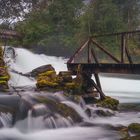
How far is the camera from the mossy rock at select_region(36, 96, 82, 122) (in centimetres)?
1728

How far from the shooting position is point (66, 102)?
18.8 meters

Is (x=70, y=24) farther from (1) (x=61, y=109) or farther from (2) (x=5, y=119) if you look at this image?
(2) (x=5, y=119)

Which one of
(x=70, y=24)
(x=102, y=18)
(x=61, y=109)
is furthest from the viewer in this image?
(x=70, y=24)

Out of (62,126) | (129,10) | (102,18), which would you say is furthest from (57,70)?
(129,10)

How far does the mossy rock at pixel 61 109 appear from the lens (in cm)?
1728

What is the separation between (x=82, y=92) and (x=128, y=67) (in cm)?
309

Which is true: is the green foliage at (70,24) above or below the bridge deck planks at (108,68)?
above

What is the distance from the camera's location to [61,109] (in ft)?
57.6

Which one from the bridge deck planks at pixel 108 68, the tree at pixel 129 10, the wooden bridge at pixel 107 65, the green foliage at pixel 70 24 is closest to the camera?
the bridge deck planks at pixel 108 68

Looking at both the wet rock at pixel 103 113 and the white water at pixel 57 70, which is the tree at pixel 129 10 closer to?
the white water at pixel 57 70

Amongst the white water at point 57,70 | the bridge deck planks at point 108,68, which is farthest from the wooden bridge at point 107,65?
the white water at point 57,70

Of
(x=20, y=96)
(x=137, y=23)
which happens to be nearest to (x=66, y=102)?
(x=20, y=96)

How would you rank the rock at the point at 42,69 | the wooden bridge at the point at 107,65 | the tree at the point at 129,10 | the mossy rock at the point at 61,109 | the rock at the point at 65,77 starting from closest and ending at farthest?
the mossy rock at the point at 61,109, the wooden bridge at the point at 107,65, the rock at the point at 65,77, the rock at the point at 42,69, the tree at the point at 129,10

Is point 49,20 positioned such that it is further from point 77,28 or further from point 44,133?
point 44,133
